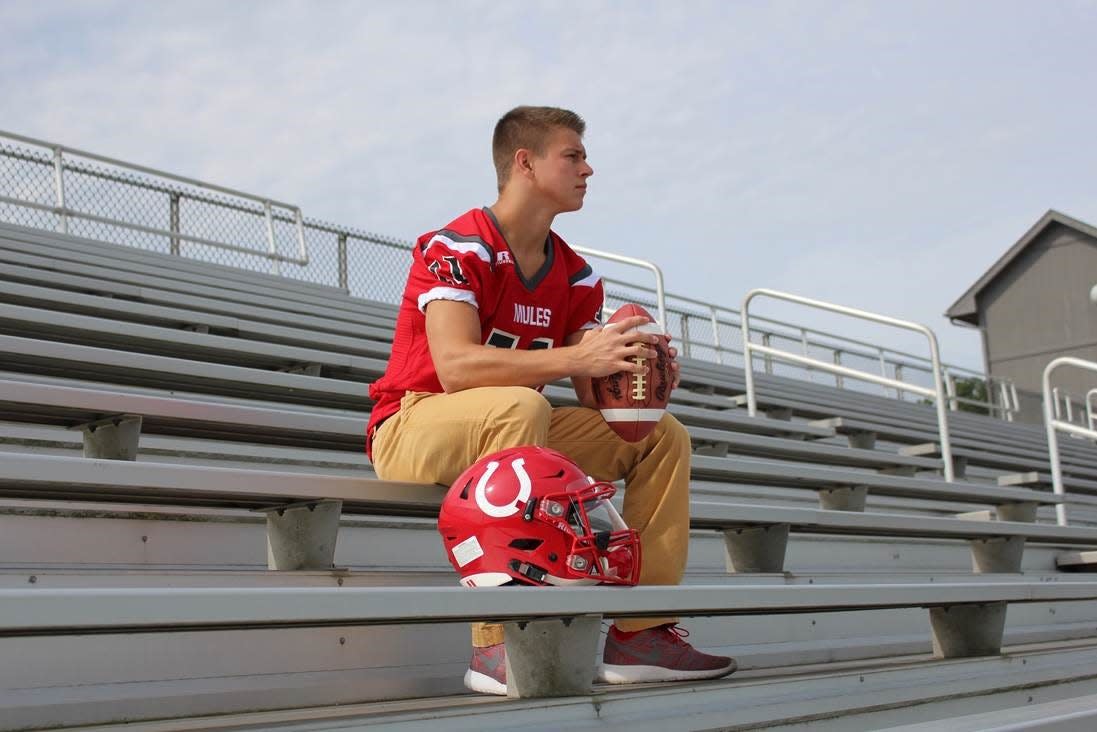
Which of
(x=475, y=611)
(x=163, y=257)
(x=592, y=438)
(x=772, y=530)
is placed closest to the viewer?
(x=475, y=611)

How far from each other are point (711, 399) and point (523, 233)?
3287mm

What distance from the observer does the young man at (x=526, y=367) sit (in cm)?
197

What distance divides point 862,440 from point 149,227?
3485 mm

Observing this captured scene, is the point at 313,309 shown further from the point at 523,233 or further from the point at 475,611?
the point at 475,611

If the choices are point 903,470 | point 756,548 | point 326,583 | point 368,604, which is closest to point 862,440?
point 903,470

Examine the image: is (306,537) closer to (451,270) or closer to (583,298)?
(451,270)

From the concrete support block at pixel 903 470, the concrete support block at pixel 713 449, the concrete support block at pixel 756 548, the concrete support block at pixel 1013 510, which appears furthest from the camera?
the concrete support block at pixel 903 470

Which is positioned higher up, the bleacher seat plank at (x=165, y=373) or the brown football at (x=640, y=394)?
the bleacher seat plank at (x=165, y=373)

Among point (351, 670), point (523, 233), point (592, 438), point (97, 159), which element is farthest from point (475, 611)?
point (97, 159)

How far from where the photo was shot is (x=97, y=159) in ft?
19.9

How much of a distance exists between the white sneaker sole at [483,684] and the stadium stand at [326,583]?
0.14ft

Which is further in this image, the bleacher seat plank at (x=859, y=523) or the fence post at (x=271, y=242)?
the fence post at (x=271, y=242)

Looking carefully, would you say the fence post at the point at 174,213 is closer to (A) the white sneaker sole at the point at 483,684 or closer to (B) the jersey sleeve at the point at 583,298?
(B) the jersey sleeve at the point at 583,298

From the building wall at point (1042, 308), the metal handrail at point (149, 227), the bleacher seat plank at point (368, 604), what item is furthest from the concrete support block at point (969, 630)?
the building wall at point (1042, 308)
